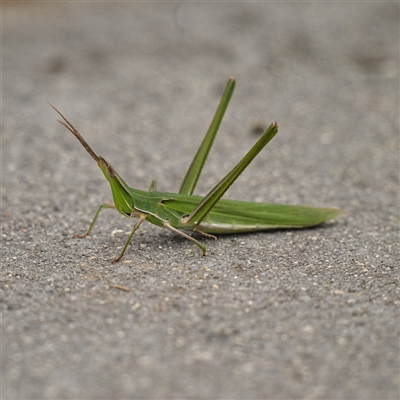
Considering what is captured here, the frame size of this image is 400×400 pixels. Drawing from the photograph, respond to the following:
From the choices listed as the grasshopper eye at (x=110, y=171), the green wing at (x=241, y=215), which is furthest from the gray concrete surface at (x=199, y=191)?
the grasshopper eye at (x=110, y=171)

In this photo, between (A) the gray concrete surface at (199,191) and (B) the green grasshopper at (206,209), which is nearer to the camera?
(A) the gray concrete surface at (199,191)

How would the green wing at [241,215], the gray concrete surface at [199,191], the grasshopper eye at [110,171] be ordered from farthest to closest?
the green wing at [241,215], the grasshopper eye at [110,171], the gray concrete surface at [199,191]

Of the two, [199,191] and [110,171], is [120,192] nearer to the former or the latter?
[110,171]

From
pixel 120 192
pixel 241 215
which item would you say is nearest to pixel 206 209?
pixel 241 215

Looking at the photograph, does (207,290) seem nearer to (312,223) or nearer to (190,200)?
(190,200)

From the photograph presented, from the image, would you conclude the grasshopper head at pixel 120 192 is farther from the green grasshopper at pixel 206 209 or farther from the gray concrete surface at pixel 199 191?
the gray concrete surface at pixel 199 191

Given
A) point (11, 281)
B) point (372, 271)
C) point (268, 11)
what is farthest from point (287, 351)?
point (268, 11)
